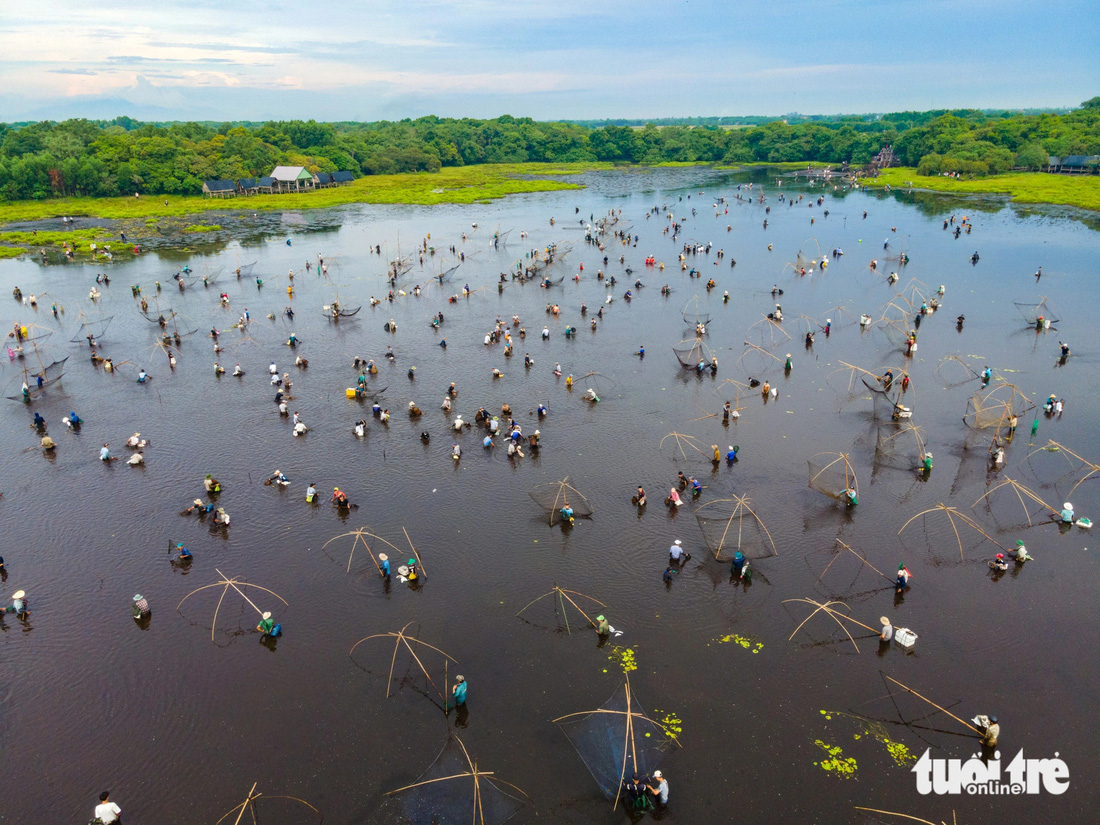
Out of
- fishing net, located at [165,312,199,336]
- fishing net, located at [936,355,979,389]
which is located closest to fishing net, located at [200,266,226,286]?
fishing net, located at [165,312,199,336]

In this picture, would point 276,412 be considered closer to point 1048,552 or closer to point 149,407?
point 149,407

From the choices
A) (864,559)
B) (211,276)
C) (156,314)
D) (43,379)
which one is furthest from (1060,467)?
(211,276)

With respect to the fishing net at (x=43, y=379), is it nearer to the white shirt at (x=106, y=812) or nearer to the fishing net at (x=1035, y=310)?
the white shirt at (x=106, y=812)

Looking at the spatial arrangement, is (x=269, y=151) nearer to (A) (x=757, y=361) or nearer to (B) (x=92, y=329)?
(B) (x=92, y=329)

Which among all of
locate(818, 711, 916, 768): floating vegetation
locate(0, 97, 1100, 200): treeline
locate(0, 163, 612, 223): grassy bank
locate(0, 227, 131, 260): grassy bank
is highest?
locate(0, 97, 1100, 200): treeline

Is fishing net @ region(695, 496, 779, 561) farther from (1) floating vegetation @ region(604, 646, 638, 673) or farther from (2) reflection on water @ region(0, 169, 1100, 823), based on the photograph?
(1) floating vegetation @ region(604, 646, 638, 673)
